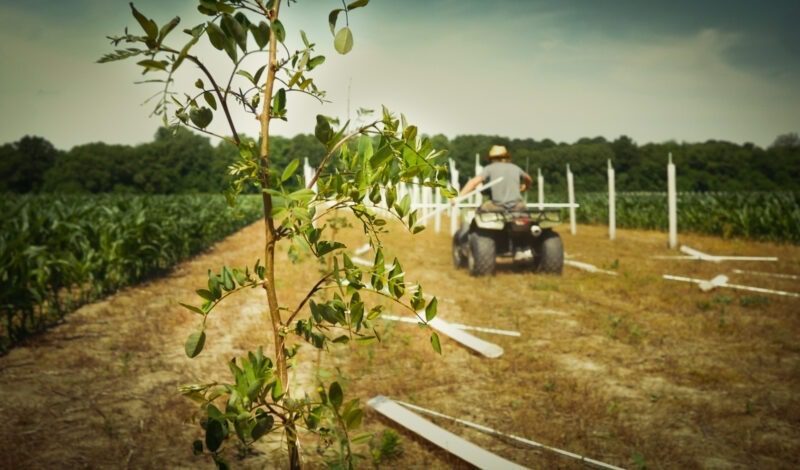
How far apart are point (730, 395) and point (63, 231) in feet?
22.3

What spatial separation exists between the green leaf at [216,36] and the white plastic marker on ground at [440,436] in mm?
2097

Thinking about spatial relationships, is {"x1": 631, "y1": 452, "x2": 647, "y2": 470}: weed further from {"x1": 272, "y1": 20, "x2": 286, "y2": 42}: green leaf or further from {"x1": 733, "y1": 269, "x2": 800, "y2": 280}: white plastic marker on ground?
{"x1": 733, "y1": 269, "x2": 800, "y2": 280}: white plastic marker on ground

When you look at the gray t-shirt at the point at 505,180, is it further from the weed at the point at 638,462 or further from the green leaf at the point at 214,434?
the green leaf at the point at 214,434

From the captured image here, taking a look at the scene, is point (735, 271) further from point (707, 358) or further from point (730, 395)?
point (730, 395)

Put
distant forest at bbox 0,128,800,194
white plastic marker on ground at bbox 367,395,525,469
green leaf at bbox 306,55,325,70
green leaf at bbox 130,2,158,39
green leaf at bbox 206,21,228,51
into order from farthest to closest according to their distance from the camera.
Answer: distant forest at bbox 0,128,800,194, white plastic marker on ground at bbox 367,395,525,469, green leaf at bbox 306,55,325,70, green leaf at bbox 206,21,228,51, green leaf at bbox 130,2,158,39

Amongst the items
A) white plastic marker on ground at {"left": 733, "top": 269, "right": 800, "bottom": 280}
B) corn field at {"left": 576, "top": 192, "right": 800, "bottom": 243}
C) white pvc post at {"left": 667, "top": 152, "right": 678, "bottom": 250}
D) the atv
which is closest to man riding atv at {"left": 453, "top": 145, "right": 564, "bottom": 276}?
the atv

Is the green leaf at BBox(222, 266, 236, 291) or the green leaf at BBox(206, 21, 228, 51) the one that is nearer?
the green leaf at BBox(206, 21, 228, 51)

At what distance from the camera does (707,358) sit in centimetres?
397

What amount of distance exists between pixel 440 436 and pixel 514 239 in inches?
220

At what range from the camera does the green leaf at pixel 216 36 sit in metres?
0.95

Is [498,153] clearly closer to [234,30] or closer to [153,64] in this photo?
[234,30]

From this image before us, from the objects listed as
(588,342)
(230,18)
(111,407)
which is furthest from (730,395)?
(111,407)

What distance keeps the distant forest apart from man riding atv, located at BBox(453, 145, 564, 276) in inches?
1238

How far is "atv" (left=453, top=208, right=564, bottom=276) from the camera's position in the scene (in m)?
7.19
